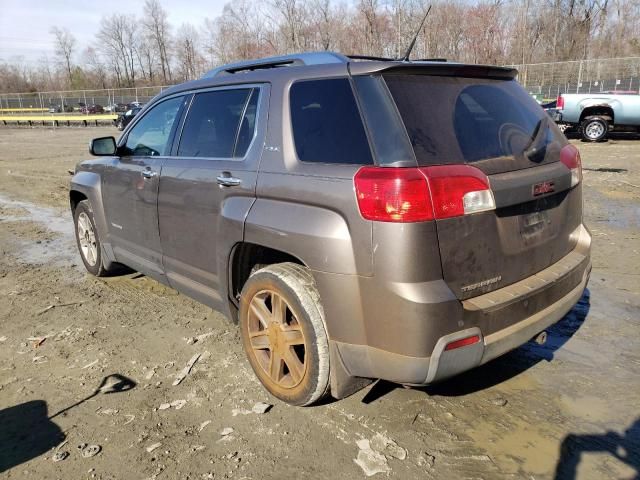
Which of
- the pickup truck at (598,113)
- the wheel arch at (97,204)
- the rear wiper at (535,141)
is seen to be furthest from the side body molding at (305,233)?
the pickup truck at (598,113)

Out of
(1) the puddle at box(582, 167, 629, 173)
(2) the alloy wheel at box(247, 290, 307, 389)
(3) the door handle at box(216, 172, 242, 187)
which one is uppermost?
(3) the door handle at box(216, 172, 242, 187)

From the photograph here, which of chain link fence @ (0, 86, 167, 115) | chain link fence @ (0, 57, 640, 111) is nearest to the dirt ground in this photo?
chain link fence @ (0, 57, 640, 111)

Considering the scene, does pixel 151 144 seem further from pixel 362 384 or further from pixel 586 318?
pixel 586 318

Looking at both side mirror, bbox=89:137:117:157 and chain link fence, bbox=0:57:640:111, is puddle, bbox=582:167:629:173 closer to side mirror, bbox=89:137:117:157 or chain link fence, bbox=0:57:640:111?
side mirror, bbox=89:137:117:157

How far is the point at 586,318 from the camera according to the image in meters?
4.10

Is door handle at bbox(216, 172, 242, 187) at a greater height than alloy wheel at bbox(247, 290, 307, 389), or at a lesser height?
greater

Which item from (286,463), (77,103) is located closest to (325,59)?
(286,463)

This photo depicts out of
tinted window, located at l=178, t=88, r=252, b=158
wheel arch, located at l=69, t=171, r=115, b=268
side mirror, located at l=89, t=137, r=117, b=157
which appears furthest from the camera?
wheel arch, located at l=69, t=171, r=115, b=268

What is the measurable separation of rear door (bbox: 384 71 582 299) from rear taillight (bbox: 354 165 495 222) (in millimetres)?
57

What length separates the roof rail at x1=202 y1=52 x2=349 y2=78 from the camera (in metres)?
2.94

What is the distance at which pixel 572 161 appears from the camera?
3.12 metres

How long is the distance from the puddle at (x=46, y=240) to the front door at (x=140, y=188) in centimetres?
176

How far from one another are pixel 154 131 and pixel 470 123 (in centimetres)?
274

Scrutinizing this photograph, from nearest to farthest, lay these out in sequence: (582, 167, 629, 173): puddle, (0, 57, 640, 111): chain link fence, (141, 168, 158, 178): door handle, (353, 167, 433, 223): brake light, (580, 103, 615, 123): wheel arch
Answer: (353, 167, 433, 223): brake light < (141, 168, 158, 178): door handle < (582, 167, 629, 173): puddle < (580, 103, 615, 123): wheel arch < (0, 57, 640, 111): chain link fence
